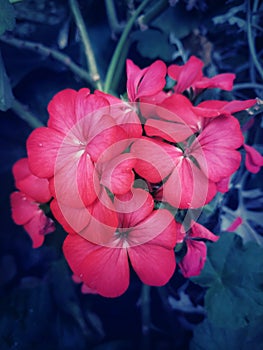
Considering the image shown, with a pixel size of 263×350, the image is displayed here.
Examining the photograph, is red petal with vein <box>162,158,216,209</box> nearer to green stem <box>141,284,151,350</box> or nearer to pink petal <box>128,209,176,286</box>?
pink petal <box>128,209,176,286</box>

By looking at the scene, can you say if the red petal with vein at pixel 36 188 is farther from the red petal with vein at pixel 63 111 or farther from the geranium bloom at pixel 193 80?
the geranium bloom at pixel 193 80

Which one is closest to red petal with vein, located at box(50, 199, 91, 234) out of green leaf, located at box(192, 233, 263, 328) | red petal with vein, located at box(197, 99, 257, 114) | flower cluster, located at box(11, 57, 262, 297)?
flower cluster, located at box(11, 57, 262, 297)

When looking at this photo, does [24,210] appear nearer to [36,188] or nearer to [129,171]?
[36,188]

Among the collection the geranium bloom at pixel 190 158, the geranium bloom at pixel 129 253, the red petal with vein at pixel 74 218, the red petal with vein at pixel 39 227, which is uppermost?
the geranium bloom at pixel 190 158

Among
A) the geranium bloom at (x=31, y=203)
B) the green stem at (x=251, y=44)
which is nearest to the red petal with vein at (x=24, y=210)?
the geranium bloom at (x=31, y=203)

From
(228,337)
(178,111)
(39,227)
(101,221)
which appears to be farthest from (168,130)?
(228,337)

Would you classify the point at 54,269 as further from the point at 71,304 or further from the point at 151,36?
the point at 151,36

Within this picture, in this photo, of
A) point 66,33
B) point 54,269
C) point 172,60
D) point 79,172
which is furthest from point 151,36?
point 54,269
